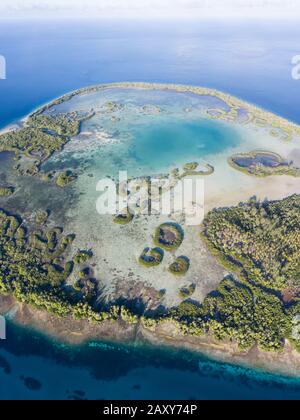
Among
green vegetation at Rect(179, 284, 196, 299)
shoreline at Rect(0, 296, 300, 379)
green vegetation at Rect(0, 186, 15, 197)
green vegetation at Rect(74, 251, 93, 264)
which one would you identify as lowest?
shoreline at Rect(0, 296, 300, 379)

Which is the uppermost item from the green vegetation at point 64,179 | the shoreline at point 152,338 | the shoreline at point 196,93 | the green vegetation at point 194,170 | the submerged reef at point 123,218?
the shoreline at point 196,93

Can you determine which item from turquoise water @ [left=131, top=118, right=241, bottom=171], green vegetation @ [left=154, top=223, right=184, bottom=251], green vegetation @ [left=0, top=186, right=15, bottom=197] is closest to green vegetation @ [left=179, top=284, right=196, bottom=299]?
green vegetation @ [left=154, top=223, right=184, bottom=251]

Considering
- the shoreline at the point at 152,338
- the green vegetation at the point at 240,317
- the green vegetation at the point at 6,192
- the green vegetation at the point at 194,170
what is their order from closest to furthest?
1. the shoreline at the point at 152,338
2. the green vegetation at the point at 240,317
3. the green vegetation at the point at 6,192
4. the green vegetation at the point at 194,170

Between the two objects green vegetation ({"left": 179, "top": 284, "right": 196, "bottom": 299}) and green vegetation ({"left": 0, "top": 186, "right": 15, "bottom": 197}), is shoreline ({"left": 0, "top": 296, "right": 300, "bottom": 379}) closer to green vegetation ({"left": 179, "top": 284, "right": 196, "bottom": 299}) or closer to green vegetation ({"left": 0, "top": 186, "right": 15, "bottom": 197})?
green vegetation ({"left": 179, "top": 284, "right": 196, "bottom": 299})

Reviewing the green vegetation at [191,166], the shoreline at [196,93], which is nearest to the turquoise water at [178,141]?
the green vegetation at [191,166]

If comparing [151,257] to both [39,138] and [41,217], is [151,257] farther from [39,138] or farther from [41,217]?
[39,138]

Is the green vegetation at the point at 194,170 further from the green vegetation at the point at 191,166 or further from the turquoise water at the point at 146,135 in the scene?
the turquoise water at the point at 146,135
